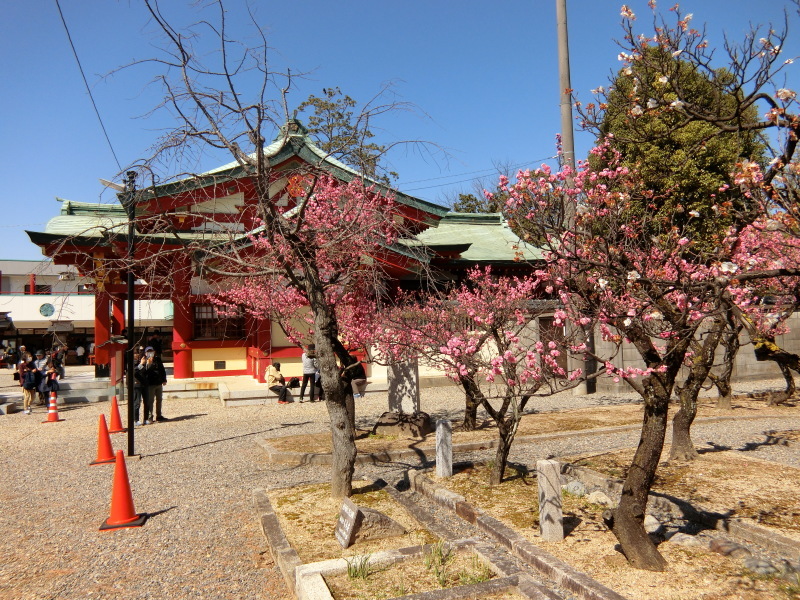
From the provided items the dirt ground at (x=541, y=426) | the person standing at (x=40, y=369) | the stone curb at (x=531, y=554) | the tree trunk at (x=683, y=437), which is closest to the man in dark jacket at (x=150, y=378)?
the dirt ground at (x=541, y=426)

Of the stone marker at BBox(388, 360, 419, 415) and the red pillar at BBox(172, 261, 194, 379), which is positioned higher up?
the red pillar at BBox(172, 261, 194, 379)

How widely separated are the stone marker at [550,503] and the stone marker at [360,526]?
1.30 meters

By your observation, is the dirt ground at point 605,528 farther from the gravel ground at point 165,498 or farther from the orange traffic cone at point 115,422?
the orange traffic cone at point 115,422

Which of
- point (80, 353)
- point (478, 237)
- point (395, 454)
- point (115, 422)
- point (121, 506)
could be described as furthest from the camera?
point (80, 353)

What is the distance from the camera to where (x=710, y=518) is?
5.68m

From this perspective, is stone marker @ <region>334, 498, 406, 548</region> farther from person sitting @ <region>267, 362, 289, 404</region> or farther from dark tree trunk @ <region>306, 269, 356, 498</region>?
person sitting @ <region>267, 362, 289, 404</region>

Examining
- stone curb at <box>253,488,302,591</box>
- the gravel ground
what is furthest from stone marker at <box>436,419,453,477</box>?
stone curb at <box>253,488,302,591</box>

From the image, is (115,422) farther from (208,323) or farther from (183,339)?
(208,323)

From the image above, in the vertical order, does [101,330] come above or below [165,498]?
above

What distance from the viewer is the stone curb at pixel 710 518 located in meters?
4.92

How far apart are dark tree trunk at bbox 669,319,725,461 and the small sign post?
495 centimetres

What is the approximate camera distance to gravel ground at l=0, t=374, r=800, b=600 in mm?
5023

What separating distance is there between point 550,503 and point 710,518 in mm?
1647

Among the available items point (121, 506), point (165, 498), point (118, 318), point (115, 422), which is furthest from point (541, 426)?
point (118, 318)
